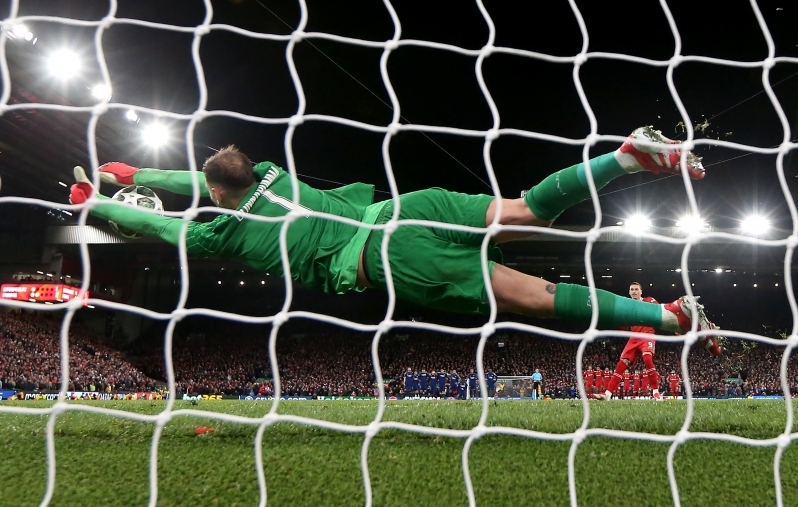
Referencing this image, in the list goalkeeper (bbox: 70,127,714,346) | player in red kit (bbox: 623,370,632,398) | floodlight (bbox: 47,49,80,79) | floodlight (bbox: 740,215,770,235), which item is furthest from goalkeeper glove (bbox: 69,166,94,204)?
floodlight (bbox: 740,215,770,235)

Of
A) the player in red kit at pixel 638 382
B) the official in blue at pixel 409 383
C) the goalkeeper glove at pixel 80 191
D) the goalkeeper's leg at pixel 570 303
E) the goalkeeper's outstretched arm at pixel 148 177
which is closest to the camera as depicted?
the goalkeeper glove at pixel 80 191

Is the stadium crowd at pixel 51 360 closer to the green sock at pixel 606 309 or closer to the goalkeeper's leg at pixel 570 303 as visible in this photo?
the goalkeeper's leg at pixel 570 303

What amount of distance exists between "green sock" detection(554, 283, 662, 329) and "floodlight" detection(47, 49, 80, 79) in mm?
13660

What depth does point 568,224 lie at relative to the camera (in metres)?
20.7

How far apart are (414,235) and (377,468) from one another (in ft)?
3.38

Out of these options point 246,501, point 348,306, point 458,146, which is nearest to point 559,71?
point 458,146

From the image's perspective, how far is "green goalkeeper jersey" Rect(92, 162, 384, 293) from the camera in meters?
2.86

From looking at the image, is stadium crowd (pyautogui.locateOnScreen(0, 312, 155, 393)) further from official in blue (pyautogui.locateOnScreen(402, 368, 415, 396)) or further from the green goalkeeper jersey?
the green goalkeeper jersey

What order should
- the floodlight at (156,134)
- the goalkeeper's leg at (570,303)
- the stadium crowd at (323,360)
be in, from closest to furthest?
1. the goalkeeper's leg at (570,303)
2. the floodlight at (156,134)
3. the stadium crowd at (323,360)

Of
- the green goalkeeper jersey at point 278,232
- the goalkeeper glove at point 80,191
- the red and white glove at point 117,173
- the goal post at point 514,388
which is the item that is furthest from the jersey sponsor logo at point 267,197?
the goal post at point 514,388

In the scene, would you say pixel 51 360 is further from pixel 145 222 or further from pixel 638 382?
pixel 145 222

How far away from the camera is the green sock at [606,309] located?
2.88 metres

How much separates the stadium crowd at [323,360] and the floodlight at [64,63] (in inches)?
341

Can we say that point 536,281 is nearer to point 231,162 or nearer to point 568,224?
point 231,162
